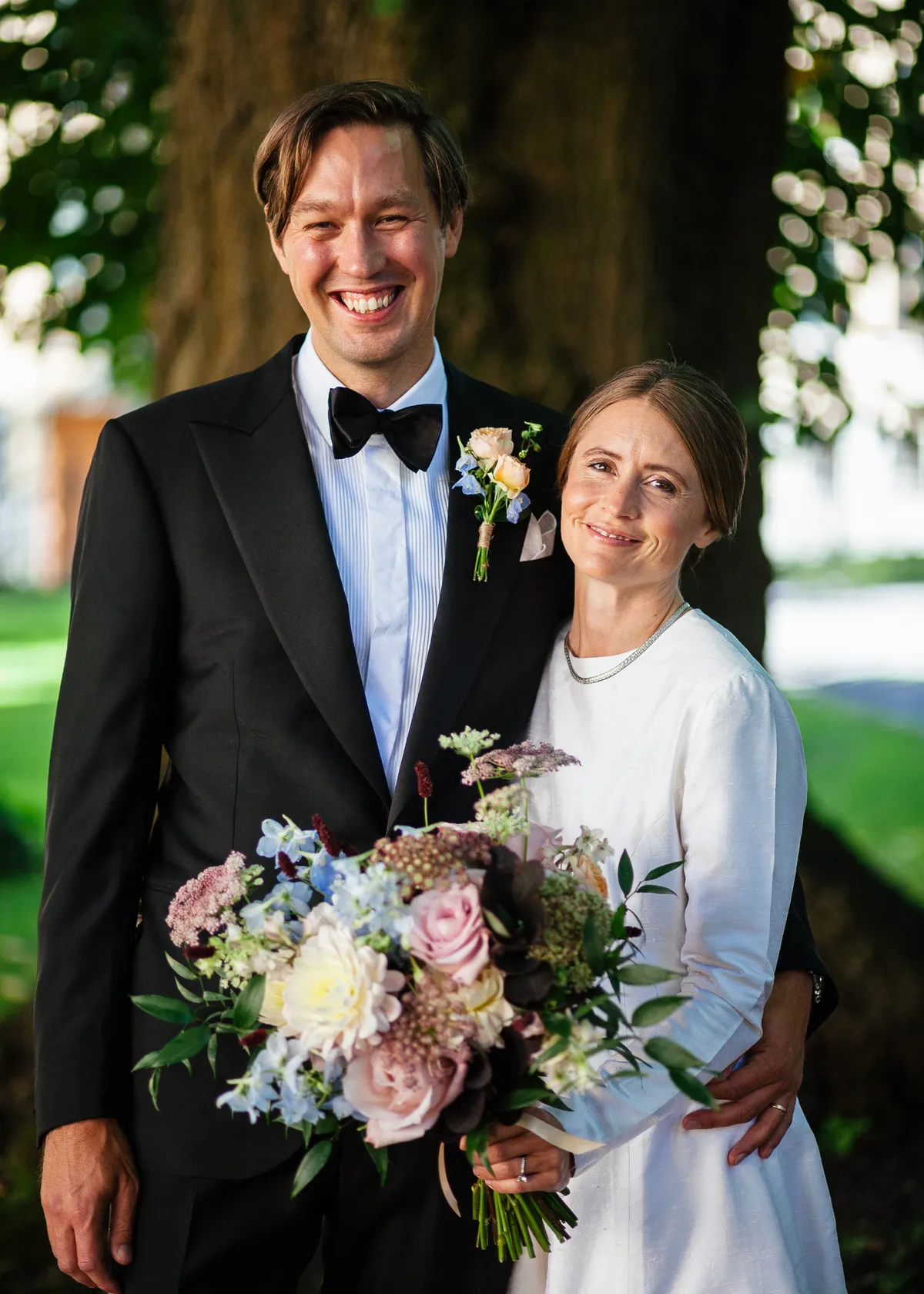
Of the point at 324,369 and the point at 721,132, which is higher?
the point at 721,132

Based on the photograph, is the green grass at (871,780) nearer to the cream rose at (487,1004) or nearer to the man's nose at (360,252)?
the man's nose at (360,252)

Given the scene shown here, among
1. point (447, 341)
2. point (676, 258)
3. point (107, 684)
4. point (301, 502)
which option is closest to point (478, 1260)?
point (107, 684)

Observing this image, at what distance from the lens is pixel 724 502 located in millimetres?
2637

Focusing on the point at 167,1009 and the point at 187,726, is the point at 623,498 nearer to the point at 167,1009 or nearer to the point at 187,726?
the point at 187,726

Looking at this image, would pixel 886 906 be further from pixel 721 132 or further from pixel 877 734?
pixel 877 734

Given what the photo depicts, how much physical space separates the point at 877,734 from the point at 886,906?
7280 mm

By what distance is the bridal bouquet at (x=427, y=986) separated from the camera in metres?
1.79

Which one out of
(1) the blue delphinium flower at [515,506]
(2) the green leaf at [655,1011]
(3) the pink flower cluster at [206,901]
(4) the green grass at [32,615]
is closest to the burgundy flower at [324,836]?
(3) the pink flower cluster at [206,901]

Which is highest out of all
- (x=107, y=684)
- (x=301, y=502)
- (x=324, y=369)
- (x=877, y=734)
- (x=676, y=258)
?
(x=676, y=258)

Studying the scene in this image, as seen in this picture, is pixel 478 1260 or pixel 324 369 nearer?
pixel 478 1260

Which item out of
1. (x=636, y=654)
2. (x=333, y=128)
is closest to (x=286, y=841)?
(x=636, y=654)

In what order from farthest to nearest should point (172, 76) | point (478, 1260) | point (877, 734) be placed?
point (877, 734) → point (172, 76) → point (478, 1260)

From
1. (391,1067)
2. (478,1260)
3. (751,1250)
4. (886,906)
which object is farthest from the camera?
(886,906)

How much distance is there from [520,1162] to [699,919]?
21.0 inches
